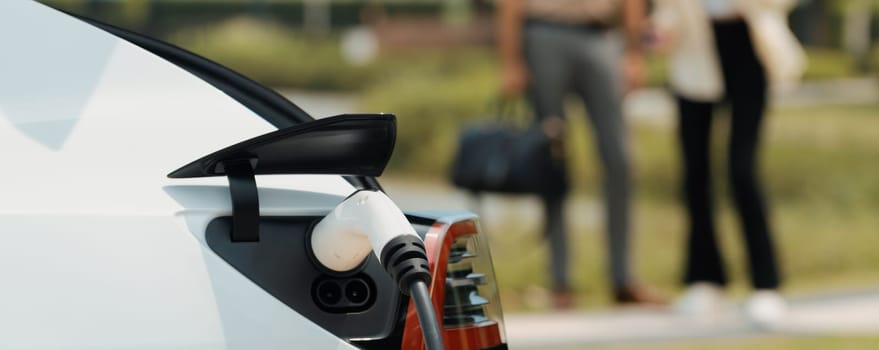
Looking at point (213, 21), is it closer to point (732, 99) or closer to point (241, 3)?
point (241, 3)

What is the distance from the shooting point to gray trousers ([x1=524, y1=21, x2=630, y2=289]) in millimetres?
6664

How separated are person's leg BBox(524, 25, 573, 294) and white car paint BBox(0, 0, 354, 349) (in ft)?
15.1

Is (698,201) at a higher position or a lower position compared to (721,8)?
lower

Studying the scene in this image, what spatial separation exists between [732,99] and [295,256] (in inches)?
177

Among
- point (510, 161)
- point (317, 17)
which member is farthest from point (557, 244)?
point (317, 17)

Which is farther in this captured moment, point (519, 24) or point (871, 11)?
point (871, 11)

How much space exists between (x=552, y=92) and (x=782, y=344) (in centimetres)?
141

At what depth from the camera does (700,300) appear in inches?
261

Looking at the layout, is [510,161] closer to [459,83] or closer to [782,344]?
[782,344]

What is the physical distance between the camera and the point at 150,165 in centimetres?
195

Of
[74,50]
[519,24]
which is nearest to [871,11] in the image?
[519,24]

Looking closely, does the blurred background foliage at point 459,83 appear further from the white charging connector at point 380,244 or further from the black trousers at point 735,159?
the white charging connector at point 380,244

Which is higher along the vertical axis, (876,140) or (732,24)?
(876,140)

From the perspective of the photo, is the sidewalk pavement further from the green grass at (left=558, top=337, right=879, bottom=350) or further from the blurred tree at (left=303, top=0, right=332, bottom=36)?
the blurred tree at (left=303, top=0, right=332, bottom=36)
